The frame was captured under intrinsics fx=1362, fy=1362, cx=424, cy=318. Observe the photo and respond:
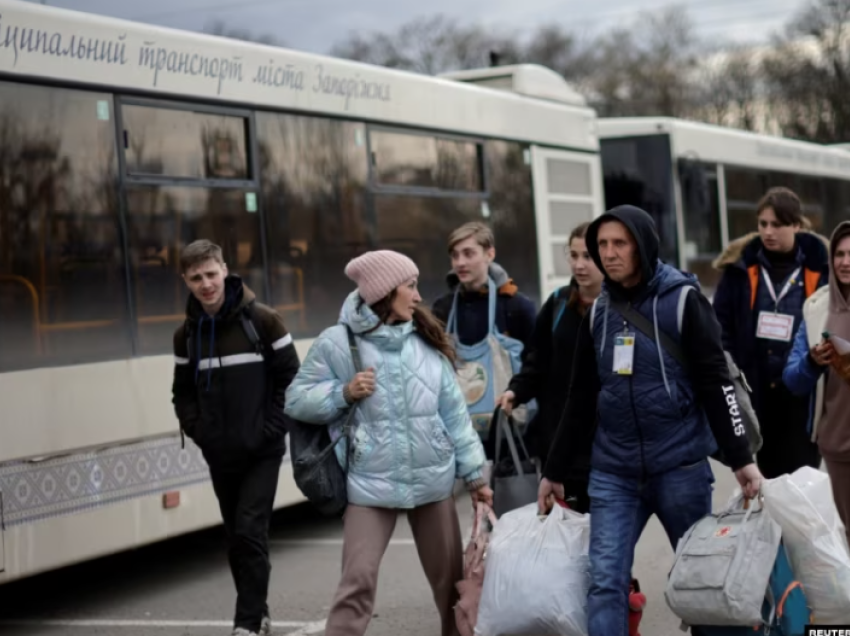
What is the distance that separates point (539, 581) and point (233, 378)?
1.89m

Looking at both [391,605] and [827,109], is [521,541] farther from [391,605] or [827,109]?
[827,109]

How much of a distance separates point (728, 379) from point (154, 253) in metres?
3.92

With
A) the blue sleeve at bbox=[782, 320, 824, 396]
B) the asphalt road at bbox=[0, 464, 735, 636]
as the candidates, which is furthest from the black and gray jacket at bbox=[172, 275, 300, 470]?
the blue sleeve at bbox=[782, 320, 824, 396]

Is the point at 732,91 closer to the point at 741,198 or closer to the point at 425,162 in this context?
the point at 741,198

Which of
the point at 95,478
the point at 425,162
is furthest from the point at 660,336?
the point at 425,162

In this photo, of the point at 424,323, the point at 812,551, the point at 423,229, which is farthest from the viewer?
the point at 423,229

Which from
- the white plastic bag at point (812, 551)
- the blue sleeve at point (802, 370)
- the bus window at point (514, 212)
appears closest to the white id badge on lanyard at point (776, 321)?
the blue sleeve at point (802, 370)

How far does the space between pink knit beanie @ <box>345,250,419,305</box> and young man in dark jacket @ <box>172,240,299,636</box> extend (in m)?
1.13

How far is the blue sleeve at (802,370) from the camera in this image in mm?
5594

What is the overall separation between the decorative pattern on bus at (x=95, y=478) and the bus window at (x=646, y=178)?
26.5 ft

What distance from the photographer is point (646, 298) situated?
188 inches

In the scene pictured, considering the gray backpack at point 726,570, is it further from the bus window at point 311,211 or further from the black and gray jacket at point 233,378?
the bus window at point 311,211

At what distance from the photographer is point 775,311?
655cm

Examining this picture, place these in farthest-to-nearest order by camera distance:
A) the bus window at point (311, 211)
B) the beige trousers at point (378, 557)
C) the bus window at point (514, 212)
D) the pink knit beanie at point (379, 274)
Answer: the bus window at point (514, 212)
the bus window at point (311, 211)
the pink knit beanie at point (379, 274)
the beige trousers at point (378, 557)
